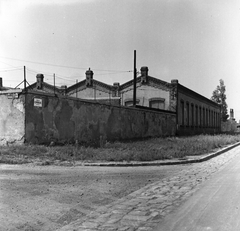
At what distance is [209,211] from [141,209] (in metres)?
1.12

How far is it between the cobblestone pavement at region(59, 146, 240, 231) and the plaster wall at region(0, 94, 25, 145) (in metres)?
8.96

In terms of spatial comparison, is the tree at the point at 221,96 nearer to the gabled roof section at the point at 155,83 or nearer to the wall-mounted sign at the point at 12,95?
the gabled roof section at the point at 155,83

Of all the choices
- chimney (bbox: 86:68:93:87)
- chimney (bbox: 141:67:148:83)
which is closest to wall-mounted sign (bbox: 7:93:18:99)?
chimney (bbox: 141:67:148:83)

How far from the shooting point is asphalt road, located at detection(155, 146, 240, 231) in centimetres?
419

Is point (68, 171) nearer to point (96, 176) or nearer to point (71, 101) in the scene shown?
point (96, 176)

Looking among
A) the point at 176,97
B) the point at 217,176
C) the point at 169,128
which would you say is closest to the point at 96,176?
the point at 217,176

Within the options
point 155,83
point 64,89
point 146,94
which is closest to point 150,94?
point 146,94

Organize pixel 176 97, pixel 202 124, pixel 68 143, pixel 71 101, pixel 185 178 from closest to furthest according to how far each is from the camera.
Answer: pixel 185 178 → pixel 68 143 → pixel 71 101 → pixel 176 97 → pixel 202 124

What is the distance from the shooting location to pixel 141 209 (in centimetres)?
510

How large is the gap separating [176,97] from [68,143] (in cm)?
2301

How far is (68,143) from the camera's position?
1606cm

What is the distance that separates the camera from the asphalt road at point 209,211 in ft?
13.8

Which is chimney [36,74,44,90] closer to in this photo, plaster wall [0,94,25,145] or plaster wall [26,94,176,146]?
plaster wall [26,94,176,146]

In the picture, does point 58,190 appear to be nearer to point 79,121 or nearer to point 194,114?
point 79,121
